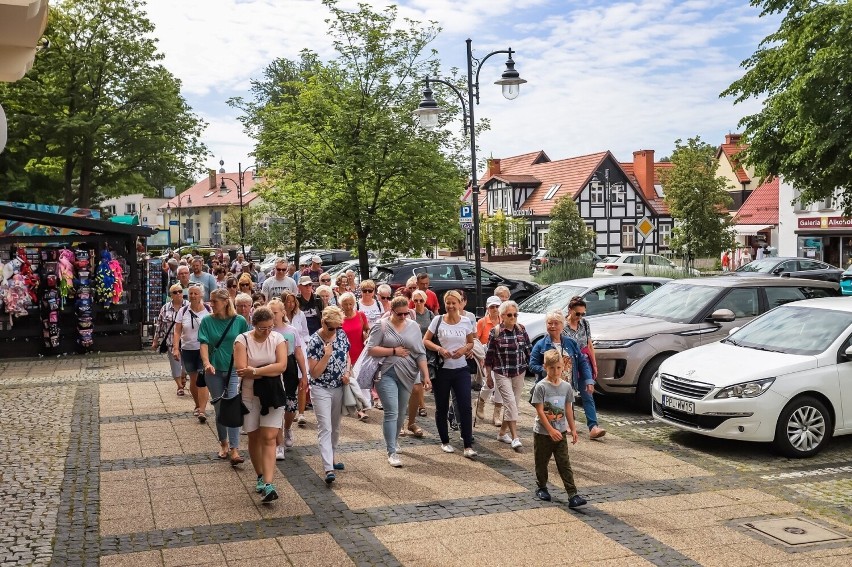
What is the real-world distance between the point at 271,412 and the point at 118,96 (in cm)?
3239

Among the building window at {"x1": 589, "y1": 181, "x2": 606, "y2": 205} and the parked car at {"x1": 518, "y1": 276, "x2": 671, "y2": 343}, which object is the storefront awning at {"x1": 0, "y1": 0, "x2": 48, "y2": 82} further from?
the building window at {"x1": 589, "y1": 181, "x2": 606, "y2": 205}

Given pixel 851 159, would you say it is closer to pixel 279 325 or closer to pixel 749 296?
pixel 749 296

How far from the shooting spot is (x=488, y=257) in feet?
219

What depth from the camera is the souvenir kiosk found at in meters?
17.1

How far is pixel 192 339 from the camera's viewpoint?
10.9 m

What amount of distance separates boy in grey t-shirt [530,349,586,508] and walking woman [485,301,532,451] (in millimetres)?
1796

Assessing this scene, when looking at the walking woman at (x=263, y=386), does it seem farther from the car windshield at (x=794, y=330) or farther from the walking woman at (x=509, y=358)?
the car windshield at (x=794, y=330)

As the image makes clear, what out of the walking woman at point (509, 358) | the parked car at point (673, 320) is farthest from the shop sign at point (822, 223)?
the walking woman at point (509, 358)

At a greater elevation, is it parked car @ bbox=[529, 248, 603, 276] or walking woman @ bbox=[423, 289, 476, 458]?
parked car @ bbox=[529, 248, 603, 276]

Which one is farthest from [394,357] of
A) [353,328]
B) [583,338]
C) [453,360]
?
[583,338]

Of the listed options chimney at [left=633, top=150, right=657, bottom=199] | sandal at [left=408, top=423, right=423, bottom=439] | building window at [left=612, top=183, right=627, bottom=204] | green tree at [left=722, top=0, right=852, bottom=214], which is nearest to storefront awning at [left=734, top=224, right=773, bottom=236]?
building window at [left=612, top=183, right=627, bottom=204]

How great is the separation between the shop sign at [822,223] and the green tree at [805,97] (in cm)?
2382

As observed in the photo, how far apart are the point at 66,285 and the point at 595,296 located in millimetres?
9796

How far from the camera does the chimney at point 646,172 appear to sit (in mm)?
70475
